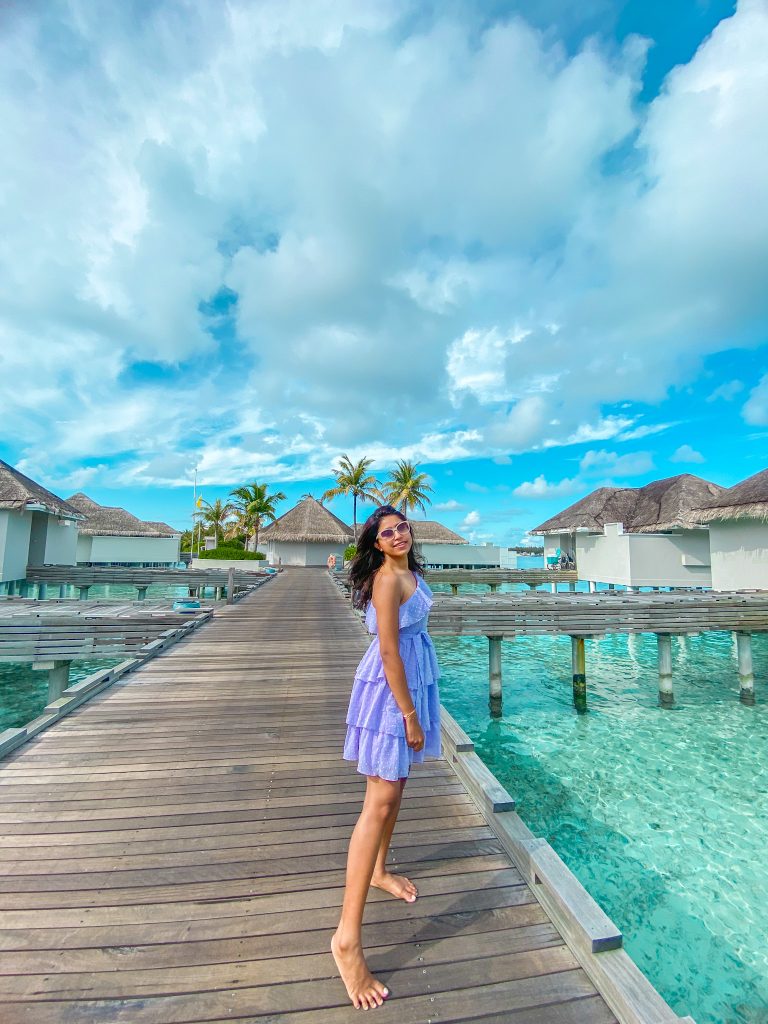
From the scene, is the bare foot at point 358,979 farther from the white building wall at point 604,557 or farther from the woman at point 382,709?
the white building wall at point 604,557

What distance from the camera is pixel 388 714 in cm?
218

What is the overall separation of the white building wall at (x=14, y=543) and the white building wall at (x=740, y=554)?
84.7 ft

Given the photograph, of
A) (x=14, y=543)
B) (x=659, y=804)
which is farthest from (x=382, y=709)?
(x=14, y=543)

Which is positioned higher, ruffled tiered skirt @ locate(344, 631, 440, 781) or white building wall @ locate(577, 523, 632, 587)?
white building wall @ locate(577, 523, 632, 587)

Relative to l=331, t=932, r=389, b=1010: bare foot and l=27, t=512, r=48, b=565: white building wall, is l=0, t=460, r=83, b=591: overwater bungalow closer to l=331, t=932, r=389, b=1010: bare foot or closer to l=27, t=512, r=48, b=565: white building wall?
l=27, t=512, r=48, b=565: white building wall

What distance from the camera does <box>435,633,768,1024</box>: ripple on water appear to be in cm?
417

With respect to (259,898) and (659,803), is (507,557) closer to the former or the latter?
(659,803)

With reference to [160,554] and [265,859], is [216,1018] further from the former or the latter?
[160,554]

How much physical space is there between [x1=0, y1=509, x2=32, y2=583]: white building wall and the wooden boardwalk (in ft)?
52.4

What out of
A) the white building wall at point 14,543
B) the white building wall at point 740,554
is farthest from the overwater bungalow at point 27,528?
the white building wall at point 740,554

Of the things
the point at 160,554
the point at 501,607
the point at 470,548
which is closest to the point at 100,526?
the point at 160,554

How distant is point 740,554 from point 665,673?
8.81m

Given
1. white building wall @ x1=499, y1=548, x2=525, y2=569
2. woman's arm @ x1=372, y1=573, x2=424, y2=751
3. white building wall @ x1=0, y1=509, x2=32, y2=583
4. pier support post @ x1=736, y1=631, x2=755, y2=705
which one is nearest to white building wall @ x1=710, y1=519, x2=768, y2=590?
pier support post @ x1=736, y1=631, x2=755, y2=705

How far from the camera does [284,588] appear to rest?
21.5 m
